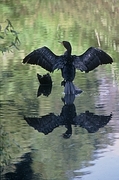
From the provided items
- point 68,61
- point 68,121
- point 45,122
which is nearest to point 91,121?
point 68,121

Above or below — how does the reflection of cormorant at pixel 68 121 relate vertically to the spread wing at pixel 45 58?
below

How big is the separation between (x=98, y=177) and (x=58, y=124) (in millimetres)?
2319

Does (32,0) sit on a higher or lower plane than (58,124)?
higher

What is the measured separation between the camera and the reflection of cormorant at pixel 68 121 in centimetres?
846

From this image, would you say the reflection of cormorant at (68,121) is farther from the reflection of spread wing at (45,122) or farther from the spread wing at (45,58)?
the spread wing at (45,58)

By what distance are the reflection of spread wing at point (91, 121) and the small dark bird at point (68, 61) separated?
150 cm

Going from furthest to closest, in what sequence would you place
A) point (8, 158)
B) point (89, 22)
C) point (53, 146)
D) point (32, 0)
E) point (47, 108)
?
point (32, 0)
point (89, 22)
point (47, 108)
point (53, 146)
point (8, 158)

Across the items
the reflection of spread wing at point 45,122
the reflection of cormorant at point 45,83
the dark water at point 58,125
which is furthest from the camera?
the reflection of cormorant at point 45,83

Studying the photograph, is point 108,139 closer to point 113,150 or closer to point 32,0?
point 113,150

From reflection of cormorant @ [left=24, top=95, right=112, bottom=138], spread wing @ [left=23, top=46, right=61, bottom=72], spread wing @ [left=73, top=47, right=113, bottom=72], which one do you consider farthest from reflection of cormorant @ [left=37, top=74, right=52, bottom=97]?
reflection of cormorant @ [left=24, top=95, right=112, bottom=138]

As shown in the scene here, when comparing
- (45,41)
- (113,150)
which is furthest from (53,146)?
(45,41)

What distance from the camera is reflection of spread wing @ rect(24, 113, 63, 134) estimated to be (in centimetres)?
843

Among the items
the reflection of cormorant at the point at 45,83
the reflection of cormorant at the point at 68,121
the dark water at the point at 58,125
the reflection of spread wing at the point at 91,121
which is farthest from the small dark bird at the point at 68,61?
the reflection of spread wing at the point at 91,121

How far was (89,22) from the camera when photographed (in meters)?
23.9
